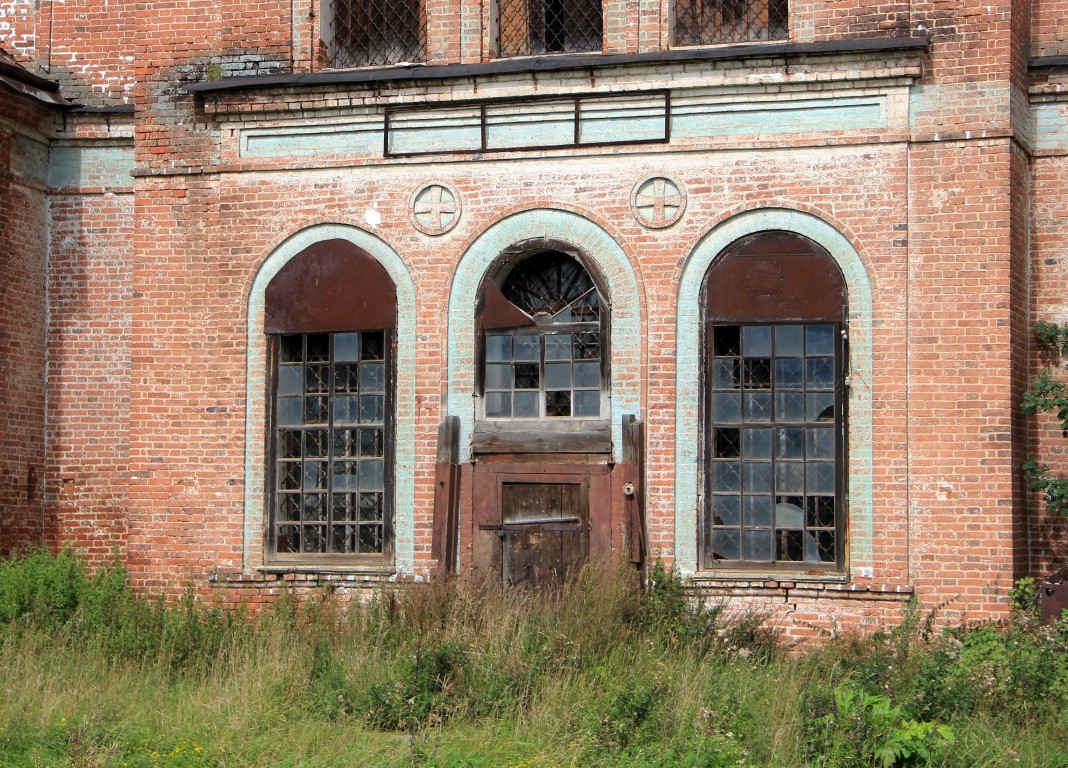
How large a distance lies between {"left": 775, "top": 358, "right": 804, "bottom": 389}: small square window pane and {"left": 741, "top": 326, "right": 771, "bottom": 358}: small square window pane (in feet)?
0.55

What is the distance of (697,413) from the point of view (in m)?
12.8

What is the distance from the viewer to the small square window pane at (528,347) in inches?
525

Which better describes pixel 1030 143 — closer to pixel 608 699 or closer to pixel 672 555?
pixel 672 555

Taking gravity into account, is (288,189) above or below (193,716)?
above

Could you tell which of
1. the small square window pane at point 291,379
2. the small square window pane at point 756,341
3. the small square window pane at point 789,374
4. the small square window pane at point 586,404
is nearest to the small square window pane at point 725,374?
the small square window pane at point 756,341

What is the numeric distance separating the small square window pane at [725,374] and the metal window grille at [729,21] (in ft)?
9.98

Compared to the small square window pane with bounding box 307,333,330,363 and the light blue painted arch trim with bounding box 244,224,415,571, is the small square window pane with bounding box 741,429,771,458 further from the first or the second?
the small square window pane with bounding box 307,333,330,363

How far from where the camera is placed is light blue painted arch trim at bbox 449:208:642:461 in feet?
42.5

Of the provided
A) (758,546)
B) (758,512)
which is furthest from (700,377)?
(758,546)

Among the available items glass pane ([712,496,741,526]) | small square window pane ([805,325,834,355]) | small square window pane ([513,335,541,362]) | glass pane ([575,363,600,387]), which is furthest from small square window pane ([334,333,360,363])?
small square window pane ([805,325,834,355])

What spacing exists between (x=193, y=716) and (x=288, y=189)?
572cm

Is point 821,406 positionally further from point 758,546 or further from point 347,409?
point 347,409

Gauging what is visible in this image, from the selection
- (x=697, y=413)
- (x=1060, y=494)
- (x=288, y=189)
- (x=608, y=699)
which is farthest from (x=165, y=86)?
(x=1060, y=494)

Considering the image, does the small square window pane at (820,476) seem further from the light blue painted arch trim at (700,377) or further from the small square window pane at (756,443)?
the small square window pane at (756,443)
